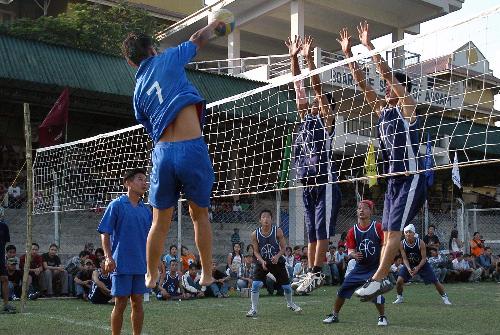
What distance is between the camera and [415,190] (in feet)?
24.0

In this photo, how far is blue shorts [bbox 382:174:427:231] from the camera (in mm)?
7297

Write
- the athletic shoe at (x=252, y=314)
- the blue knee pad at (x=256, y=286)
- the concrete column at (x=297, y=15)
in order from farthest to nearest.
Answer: the concrete column at (x=297, y=15)
the blue knee pad at (x=256, y=286)
the athletic shoe at (x=252, y=314)

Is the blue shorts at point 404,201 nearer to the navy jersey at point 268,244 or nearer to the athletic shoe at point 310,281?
the athletic shoe at point 310,281

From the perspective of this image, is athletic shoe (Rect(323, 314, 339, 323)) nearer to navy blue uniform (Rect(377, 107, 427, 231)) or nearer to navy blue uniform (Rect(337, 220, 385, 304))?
navy blue uniform (Rect(337, 220, 385, 304))

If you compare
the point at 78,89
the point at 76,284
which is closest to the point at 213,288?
the point at 76,284

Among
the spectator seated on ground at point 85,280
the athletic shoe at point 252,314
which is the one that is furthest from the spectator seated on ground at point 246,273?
the athletic shoe at point 252,314

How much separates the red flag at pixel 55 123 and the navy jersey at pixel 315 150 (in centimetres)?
946

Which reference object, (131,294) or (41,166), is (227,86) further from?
(131,294)

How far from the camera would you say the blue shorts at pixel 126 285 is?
7.52 meters

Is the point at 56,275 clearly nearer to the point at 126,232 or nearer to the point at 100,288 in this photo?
the point at 100,288

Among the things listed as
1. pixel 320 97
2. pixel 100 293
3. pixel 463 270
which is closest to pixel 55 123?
pixel 100 293

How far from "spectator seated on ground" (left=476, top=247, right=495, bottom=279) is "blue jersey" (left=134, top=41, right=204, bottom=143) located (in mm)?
19201

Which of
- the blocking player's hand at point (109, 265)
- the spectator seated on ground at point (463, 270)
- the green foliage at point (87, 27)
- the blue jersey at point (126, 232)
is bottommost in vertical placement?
the spectator seated on ground at point (463, 270)

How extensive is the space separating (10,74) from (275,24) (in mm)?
15252
